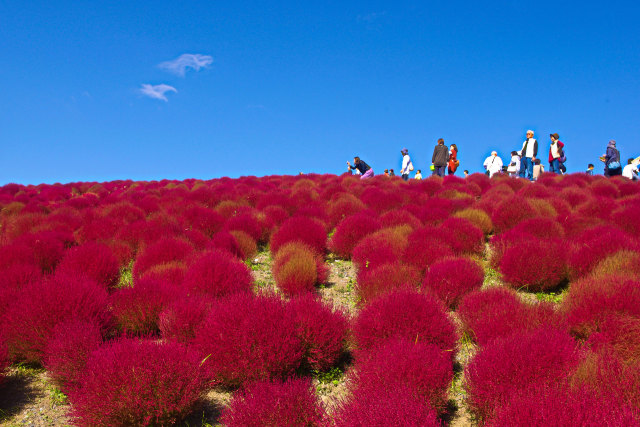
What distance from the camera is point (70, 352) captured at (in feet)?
11.1

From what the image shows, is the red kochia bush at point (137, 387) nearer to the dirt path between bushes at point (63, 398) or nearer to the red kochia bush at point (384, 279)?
the dirt path between bushes at point (63, 398)

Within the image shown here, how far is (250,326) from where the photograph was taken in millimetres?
3381

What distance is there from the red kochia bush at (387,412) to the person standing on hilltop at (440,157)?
14230mm

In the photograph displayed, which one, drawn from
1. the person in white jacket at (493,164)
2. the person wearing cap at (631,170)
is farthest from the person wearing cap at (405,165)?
the person wearing cap at (631,170)

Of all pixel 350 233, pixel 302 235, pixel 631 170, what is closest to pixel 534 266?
pixel 350 233

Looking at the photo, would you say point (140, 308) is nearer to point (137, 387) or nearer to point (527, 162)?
point (137, 387)

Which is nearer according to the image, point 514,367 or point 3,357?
point 514,367

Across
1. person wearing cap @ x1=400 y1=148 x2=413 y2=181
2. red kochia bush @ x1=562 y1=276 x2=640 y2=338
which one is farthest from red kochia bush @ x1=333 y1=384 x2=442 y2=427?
person wearing cap @ x1=400 y1=148 x2=413 y2=181

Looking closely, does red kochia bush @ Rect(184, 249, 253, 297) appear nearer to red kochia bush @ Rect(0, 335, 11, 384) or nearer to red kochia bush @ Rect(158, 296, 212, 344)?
red kochia bush @ Rect(158, 296, 212, 344)

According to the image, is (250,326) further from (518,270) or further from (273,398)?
(518,270)

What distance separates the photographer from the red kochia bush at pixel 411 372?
2.86 meters

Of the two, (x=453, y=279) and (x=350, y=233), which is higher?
(x=350, y=233)

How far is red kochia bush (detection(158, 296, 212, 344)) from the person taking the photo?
3.81m

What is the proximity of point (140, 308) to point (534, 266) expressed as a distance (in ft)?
15.4
